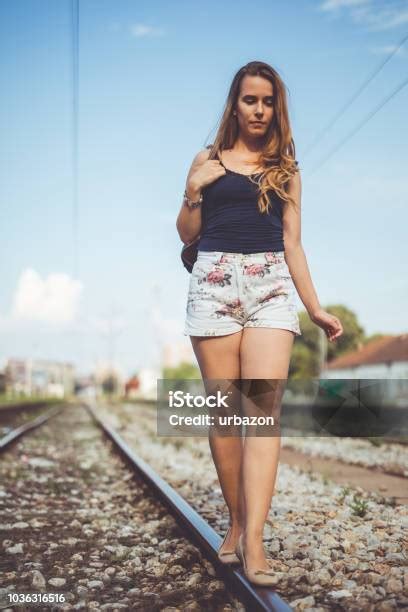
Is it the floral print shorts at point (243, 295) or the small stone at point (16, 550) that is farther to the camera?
the small stone at point (16, 550)

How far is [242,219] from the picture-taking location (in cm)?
252

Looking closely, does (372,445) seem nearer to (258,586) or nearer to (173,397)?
(173,397)

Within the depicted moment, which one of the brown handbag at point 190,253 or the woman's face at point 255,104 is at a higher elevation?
the woman's face at point 255,104

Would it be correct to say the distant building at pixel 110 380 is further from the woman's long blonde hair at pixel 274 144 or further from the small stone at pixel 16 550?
the woman's long blonde hair at pixel 274 144

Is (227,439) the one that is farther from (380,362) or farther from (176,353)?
(176,353)

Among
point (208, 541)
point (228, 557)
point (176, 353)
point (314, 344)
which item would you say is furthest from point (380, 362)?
point (176, 353)

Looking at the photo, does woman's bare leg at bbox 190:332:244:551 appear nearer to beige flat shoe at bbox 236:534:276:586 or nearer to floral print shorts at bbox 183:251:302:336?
floral print shorts at bbox 183:251:302:336

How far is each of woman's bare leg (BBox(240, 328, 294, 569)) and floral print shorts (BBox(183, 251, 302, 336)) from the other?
5 cm

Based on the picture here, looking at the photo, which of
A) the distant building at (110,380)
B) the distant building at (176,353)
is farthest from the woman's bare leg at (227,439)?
the distant building at (176,353)

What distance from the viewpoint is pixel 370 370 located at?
166 ft

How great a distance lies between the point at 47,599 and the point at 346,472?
4.65m

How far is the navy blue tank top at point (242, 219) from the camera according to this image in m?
2.52

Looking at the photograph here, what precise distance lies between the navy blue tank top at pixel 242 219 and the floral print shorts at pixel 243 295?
32 mm

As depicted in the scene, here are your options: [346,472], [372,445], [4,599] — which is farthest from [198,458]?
[4,599]
